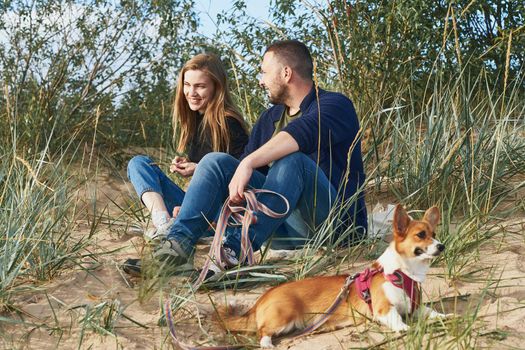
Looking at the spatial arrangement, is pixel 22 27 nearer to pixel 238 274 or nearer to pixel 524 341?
pixel 238 274

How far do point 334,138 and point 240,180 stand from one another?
0.63m

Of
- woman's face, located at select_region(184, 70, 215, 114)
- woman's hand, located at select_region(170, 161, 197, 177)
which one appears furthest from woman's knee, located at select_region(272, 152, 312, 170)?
woman's face, located at select_region(184, 70, 215, 114)

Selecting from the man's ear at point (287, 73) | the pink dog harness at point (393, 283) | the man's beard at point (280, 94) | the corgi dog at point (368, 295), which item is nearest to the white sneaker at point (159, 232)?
the corgi dog at point (368, 295)

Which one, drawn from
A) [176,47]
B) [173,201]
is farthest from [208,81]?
[176,47]

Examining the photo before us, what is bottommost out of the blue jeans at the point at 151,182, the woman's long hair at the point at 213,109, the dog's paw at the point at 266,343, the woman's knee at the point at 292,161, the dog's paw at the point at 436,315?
the dog's paw at the point at 266,343

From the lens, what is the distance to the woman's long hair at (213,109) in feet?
15.4

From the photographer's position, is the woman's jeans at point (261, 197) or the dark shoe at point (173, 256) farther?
the woman's jeans at point (261, 197)

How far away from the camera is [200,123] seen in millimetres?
4863

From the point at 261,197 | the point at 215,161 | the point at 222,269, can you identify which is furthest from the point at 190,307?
the point at 215,161

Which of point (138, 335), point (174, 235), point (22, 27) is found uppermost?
point (22, 27)

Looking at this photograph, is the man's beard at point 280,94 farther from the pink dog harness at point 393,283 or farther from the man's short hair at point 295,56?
the pink dog harness at point 393,283

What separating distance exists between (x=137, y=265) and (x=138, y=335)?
0.53m

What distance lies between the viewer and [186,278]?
146 inches

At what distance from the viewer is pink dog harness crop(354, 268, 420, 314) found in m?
2.86
